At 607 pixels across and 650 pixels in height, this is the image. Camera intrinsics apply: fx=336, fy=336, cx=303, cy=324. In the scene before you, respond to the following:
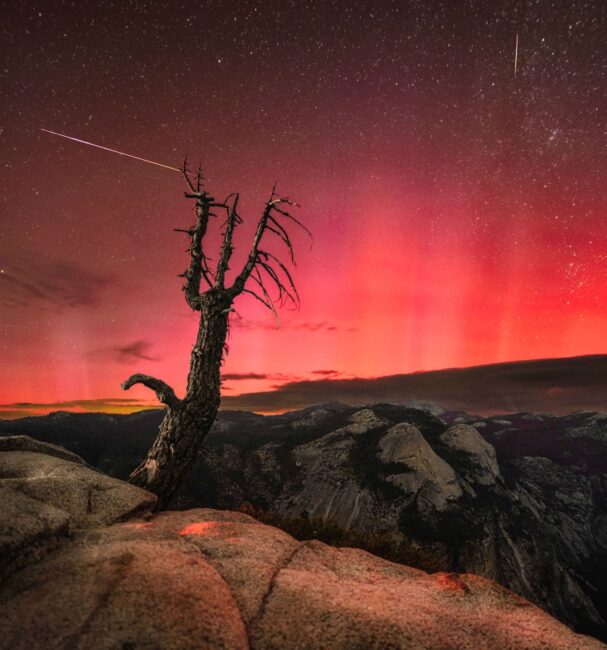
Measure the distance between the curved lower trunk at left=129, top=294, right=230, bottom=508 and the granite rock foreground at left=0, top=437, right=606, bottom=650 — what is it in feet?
9.78

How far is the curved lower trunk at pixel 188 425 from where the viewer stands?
802 centimetres

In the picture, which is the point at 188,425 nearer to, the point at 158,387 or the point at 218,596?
the point at 158,387

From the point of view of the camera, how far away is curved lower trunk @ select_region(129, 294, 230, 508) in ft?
26.3

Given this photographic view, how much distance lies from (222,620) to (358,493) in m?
35.3

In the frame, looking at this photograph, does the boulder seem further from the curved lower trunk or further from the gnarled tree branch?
the gnarled tree branch

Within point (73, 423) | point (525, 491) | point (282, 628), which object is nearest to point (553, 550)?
point (525, 491)

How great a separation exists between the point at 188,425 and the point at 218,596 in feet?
17.3

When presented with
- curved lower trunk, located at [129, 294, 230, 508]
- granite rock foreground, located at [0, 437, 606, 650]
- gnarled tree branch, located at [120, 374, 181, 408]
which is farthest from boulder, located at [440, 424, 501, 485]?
granite rock foreground, located at [0, 437, 606, 650]

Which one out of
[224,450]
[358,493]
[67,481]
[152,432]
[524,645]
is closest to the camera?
[524,645]

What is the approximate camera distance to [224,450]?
52094 millimetres

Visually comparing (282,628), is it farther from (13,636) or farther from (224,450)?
(224,450)

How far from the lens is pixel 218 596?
336 centimetres

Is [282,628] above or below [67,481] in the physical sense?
below

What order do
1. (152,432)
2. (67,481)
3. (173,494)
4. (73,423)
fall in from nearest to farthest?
(67,481) → (173,494) → (152,432) → (73,423)
